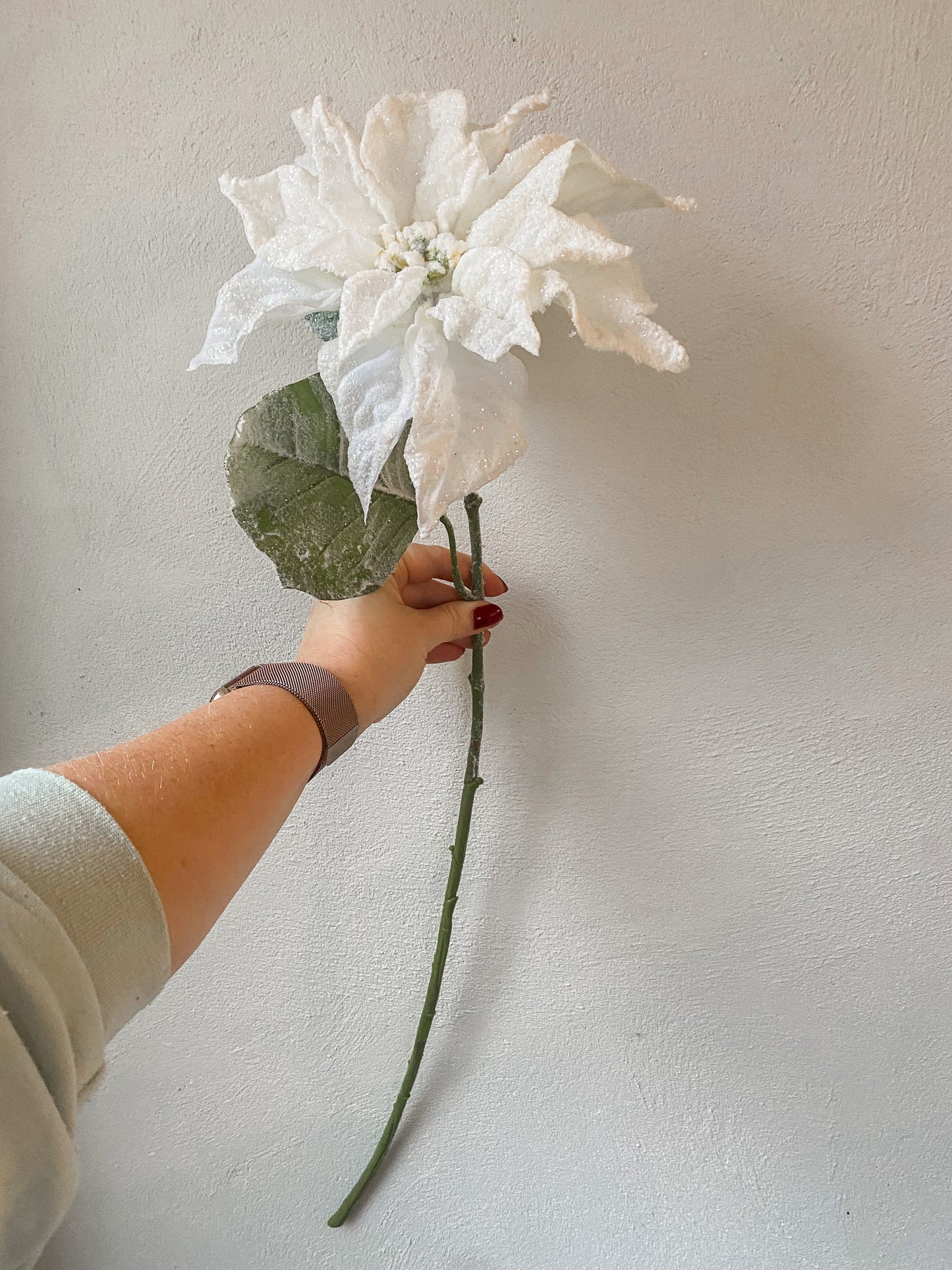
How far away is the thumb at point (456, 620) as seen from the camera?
2.50ft

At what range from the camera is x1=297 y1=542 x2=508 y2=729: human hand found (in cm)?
75

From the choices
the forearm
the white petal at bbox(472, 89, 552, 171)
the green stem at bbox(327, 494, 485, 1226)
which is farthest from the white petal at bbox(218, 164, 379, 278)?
the forearm

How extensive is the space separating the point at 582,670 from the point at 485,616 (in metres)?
0.13

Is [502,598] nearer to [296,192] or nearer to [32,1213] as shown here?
[296,192]

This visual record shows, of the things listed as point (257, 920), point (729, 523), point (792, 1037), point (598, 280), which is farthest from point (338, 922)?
point (598, 280)

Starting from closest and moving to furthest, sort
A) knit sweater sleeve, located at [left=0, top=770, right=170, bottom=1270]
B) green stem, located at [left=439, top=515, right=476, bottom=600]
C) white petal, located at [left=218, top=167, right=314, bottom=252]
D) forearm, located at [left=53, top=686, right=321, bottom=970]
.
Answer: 1. knit sweater sleeve, located at [left=0, top=770, right=170, bottom=1270]
2. forearm, located at [left=53, top=686, right=321, bottom=970]
3. white petal, located at [left=218, top=167, right=314, bottom=252]
4. green stem, located at [left=439, top=515, right=476, bottom=600]

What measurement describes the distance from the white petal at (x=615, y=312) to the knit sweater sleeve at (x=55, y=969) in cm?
42

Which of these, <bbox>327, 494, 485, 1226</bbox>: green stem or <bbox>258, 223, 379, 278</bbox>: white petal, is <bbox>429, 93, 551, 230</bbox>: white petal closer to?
<bbox>258, 223, 379, 278</bbox>: white petal

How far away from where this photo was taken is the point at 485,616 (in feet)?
2.60

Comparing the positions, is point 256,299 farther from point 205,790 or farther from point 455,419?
point 205,790

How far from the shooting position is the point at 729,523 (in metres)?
0.80

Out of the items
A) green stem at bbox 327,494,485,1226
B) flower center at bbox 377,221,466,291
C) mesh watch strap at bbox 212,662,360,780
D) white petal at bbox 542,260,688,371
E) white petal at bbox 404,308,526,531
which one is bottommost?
green stem at bbox 327,494,485,1226

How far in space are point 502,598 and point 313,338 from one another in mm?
308

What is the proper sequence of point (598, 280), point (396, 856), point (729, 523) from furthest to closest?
1. point (396, 856)
2. point (729, 523)
3. point (598, 280)
